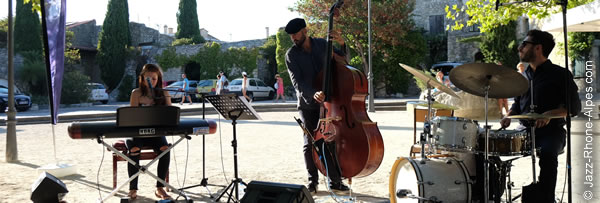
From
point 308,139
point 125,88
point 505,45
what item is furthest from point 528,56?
point 125,88

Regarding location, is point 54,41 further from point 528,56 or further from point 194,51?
point 194,51

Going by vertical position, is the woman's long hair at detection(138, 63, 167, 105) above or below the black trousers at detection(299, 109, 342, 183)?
above

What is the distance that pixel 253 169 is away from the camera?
247 inches

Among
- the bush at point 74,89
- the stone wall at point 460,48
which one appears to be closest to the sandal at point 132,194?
the bush at point 74,89

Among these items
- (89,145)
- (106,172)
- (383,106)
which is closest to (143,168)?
(106,172)

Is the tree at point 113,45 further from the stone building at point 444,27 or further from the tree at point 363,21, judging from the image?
the stone building at point 444,27

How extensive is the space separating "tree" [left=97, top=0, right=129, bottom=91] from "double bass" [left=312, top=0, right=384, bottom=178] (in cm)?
3057

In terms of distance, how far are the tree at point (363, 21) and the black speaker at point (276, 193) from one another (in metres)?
21.9

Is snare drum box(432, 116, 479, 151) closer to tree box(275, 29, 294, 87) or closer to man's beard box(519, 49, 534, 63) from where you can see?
man's beard box(519, 49, 534, 63)

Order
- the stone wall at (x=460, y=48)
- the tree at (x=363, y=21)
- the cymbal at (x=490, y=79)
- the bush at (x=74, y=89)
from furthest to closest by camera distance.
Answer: the stone wall at (x=460, y=48), the tree at (x=363, y=21), the bush at (x=74, y=89), the cymbal at (x=490, y=79)

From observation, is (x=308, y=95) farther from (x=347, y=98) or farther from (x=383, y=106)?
(x=383, y=106)

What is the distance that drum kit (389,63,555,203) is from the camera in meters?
3.65

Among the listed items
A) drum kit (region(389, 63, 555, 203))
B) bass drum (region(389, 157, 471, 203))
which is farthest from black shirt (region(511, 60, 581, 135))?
bass drum (region(389, 157, 471, 203))

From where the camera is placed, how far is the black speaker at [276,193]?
2990mm
